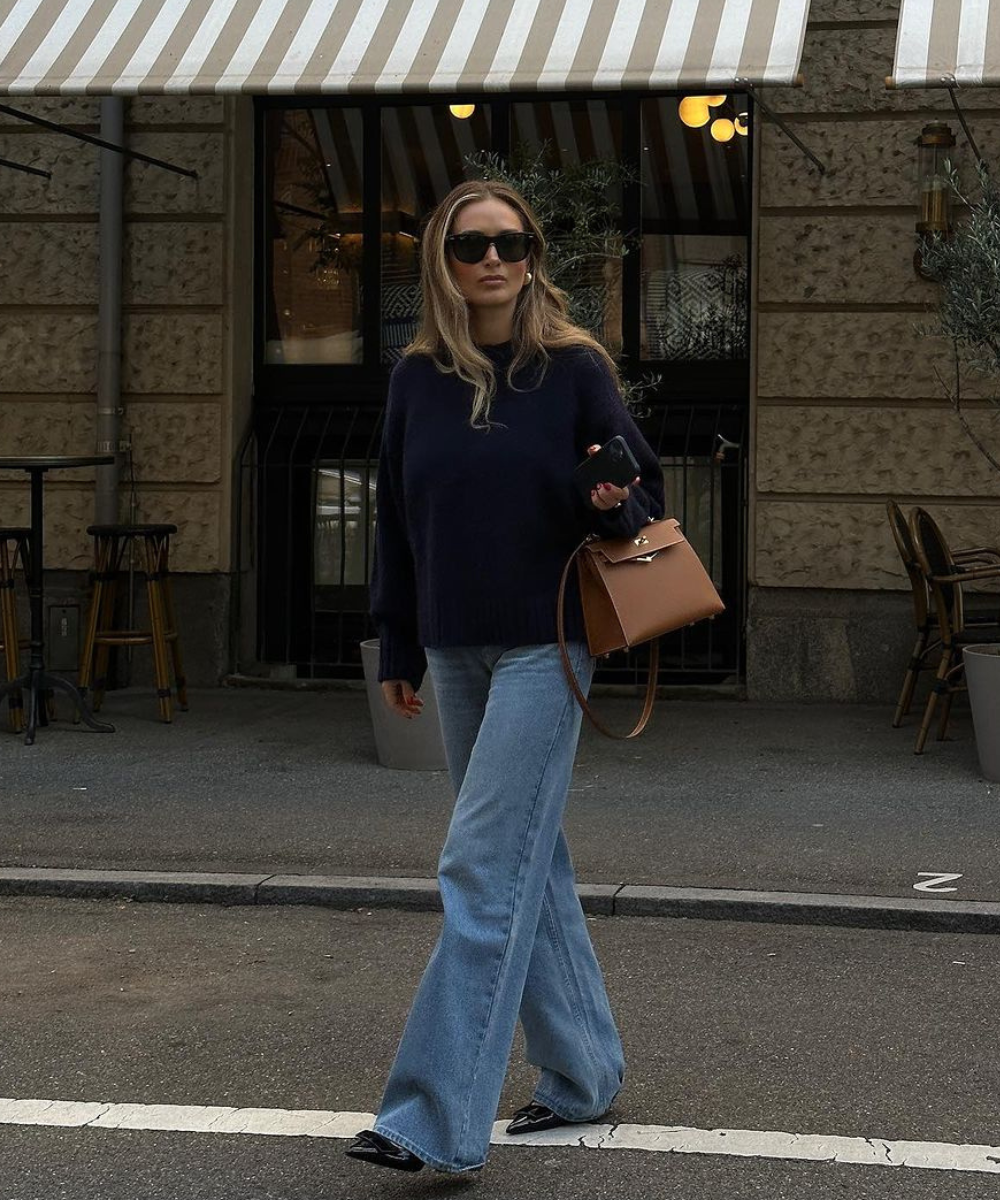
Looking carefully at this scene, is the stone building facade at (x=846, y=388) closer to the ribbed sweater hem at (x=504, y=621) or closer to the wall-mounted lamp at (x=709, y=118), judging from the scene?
the wall-mounted lamp at (x=709, y=118)

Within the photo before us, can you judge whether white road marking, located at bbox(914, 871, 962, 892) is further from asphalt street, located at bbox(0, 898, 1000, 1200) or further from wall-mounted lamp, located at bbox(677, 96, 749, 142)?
wall-mounted lamp, located at bbox(677, 96, 749, 142)

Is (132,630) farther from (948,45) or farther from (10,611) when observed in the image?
(948,45)

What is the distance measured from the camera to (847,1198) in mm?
3693

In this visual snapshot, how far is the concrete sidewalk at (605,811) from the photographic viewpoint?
636 centimetres

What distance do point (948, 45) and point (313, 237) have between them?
480 centimetres

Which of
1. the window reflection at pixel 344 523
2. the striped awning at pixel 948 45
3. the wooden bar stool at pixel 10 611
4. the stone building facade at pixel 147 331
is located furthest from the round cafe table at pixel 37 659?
the striped awning at pixel 948 45

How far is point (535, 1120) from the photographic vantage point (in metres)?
4.02

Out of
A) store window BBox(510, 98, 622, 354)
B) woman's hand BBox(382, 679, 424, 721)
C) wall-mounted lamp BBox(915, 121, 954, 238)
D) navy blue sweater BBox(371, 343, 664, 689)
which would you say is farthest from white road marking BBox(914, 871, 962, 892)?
store window BBox(510, 98, 622, 354)

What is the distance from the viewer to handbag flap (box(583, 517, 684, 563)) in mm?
3758

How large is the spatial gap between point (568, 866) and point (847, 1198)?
0.85m

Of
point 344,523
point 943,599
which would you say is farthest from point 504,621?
point 344,523

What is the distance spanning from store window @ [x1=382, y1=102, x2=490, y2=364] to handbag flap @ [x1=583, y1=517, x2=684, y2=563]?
7552 mm

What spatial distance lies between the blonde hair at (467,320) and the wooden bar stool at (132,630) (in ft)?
19.8

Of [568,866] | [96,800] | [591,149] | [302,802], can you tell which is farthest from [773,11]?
[568,866]
